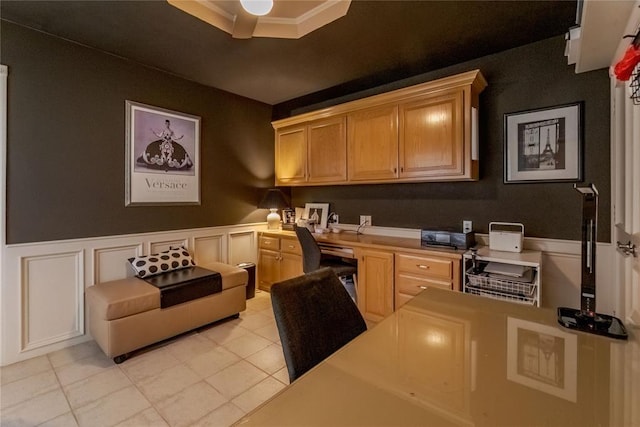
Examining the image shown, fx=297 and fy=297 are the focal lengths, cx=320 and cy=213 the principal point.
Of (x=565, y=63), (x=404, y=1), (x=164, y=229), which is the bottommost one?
(x=164, y=229)

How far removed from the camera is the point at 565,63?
92.9 inches

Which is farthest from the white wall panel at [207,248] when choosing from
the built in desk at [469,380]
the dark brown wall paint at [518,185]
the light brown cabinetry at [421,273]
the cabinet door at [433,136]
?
the built in desk at [469,380]

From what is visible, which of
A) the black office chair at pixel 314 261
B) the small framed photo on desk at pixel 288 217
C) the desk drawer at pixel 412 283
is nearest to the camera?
the desk drawer at pixel 412 283

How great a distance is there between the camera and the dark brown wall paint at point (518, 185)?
7.41 ft

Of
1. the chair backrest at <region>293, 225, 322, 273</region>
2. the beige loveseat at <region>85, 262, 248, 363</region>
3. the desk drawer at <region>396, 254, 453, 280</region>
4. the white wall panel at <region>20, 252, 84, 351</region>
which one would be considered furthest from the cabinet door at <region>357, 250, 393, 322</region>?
the white wall panel at <region>20, 252, 84, 351</region>

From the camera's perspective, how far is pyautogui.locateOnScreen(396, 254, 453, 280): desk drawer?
95.3 inches

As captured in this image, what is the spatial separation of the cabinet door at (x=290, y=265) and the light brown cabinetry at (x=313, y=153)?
953 mm

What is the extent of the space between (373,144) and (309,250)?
129 centimetres

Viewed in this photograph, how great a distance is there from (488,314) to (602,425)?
570 millimetres

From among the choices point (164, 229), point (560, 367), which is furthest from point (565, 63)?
point (164, 229)

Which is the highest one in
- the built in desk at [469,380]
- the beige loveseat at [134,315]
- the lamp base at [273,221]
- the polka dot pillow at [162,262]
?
the lamp base at [273,221]

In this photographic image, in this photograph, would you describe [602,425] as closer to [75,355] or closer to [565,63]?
[565,63]

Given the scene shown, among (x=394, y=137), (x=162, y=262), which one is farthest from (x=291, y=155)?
(x=162, y=262)

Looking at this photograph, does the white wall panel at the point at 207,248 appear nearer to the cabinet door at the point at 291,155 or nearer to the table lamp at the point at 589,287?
the cabinet door at the point at 291,155
